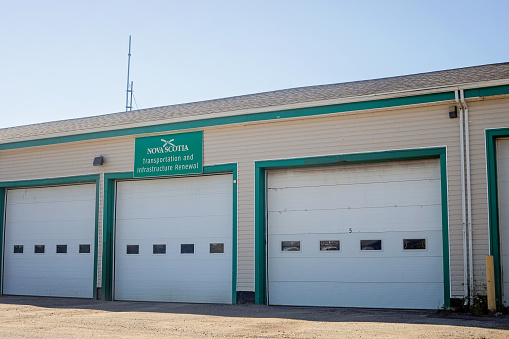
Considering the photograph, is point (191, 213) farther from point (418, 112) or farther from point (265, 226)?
point (418, 112)

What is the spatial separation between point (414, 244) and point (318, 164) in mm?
2731

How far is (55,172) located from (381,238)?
946 cm

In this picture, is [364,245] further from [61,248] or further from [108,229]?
[61,248]

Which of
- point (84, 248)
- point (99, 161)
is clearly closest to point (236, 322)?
point (99, 161)

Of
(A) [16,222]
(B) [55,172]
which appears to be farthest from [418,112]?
(A) [16,222]

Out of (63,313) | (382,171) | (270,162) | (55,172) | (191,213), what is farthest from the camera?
(55,172)

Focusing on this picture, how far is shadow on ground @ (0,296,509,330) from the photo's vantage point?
10836 millimetres

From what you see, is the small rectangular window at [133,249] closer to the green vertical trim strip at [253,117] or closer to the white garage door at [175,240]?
the white garage door at [175,240]

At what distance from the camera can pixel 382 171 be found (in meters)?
14.0

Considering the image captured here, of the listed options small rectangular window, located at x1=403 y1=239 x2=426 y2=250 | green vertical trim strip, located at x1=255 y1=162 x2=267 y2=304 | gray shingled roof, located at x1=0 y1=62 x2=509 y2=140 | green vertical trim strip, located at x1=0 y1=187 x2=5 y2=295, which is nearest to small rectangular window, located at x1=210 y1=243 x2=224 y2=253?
green vertical trim strip, located at x1=255 y1=162 x2=267 y2=304

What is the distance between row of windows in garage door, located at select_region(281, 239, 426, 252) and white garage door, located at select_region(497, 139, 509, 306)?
1.61 meters

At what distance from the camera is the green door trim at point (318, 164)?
1290 centimetres

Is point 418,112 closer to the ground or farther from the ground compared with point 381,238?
farther from the ground

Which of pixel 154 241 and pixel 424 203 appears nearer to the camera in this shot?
pixel 424 203
